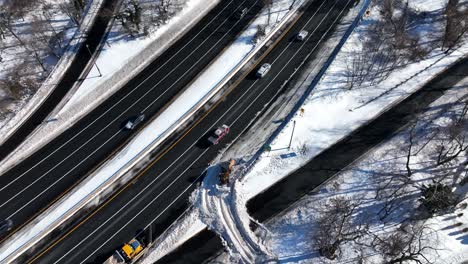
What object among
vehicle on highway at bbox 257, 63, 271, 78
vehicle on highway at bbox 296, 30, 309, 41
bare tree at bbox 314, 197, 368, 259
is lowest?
bare tree at bbox 314, 197, 368, 259

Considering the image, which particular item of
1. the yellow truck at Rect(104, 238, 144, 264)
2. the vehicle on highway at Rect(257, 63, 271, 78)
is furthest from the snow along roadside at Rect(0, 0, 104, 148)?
the vehicle on highway at Rect(257, 63, 271, 78)

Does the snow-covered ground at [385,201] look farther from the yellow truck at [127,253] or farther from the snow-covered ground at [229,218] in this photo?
the yellow truck at [127,253]

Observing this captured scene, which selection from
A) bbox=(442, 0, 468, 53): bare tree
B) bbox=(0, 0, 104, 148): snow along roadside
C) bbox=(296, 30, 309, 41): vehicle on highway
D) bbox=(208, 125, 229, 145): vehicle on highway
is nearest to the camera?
bbox=(208, 125, 229, 145): vehicle on highway

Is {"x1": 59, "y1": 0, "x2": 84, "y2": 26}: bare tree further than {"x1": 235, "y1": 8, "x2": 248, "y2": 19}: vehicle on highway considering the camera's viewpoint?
No

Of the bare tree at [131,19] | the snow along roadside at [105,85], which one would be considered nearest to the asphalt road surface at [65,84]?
the snow along roadside at [105,85]

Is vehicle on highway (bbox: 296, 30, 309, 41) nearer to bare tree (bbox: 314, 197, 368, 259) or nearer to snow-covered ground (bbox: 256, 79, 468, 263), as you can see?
snow-covered ground (bbox: 256, 79, 468, 263)

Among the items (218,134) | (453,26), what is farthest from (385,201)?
(453,26)
